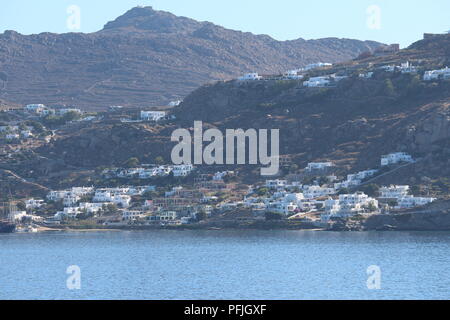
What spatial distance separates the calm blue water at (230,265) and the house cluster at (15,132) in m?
49.3

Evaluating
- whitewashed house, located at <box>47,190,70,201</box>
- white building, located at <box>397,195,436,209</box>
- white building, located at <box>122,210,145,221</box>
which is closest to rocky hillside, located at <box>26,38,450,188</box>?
white building, located at <box>397,195,436,209</box>

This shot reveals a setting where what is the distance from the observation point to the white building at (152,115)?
16000 cm

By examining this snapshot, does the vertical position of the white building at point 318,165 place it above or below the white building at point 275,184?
above

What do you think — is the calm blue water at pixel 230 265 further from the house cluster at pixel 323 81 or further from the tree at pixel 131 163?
the house cluster at pixel 323 81

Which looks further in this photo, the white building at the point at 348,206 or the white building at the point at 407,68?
the white building at the point at 407,68

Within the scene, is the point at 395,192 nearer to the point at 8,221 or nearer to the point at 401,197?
the point at 401,197

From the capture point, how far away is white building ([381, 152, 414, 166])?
12188 centimetres

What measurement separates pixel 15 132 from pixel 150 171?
32894 millimetres

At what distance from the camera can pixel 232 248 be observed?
9125 cm

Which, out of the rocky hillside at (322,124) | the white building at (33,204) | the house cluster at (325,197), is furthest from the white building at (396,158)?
the white building at (33,204)

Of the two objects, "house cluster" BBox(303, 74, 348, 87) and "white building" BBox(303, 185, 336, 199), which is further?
"house cluster" BBox(303, 74, 348, 87)

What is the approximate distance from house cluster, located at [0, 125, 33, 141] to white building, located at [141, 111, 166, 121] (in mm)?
16763

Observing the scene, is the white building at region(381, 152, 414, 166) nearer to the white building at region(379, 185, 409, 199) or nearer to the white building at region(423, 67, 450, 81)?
the white building at region(379, 185, 409, 199)
